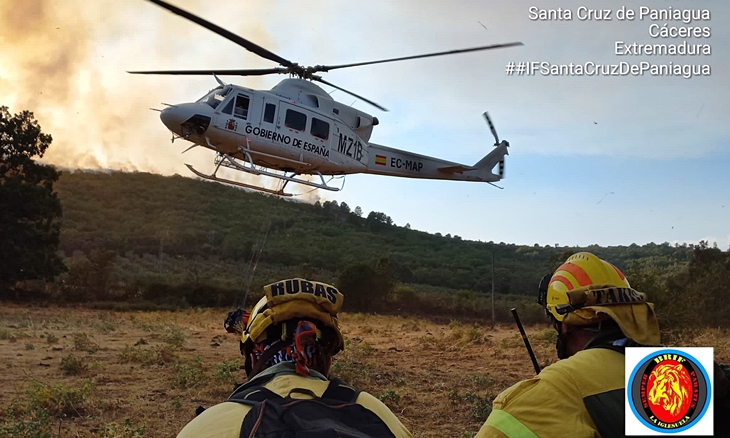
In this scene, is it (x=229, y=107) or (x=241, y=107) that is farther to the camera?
(x=241, y=107)

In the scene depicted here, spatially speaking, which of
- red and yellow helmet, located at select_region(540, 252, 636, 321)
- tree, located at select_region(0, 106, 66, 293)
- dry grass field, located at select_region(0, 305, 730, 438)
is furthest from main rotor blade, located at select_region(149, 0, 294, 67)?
tree, located at select_region(0, 106, 66, 293)

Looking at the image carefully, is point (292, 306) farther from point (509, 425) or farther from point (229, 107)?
point (229, 107)

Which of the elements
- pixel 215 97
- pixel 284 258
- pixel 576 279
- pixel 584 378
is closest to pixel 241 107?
pixel 215 97

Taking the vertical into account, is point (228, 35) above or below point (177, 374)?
above

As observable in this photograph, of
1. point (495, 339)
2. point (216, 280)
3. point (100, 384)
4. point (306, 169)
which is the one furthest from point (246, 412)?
point (216, 280)

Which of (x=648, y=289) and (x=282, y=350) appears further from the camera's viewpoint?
(x=648, y=289)

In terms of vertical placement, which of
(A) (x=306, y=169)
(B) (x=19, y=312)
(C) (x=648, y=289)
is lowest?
(B) (x=19, y=312)

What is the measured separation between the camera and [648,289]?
1402 cm

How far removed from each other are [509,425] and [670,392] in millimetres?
532

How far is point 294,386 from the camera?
182 cm

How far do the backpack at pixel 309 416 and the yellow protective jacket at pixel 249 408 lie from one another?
3 cm

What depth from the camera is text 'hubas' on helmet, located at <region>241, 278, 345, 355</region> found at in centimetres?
210

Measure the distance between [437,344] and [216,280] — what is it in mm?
21367

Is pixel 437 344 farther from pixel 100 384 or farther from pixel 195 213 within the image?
pixel 195 213
